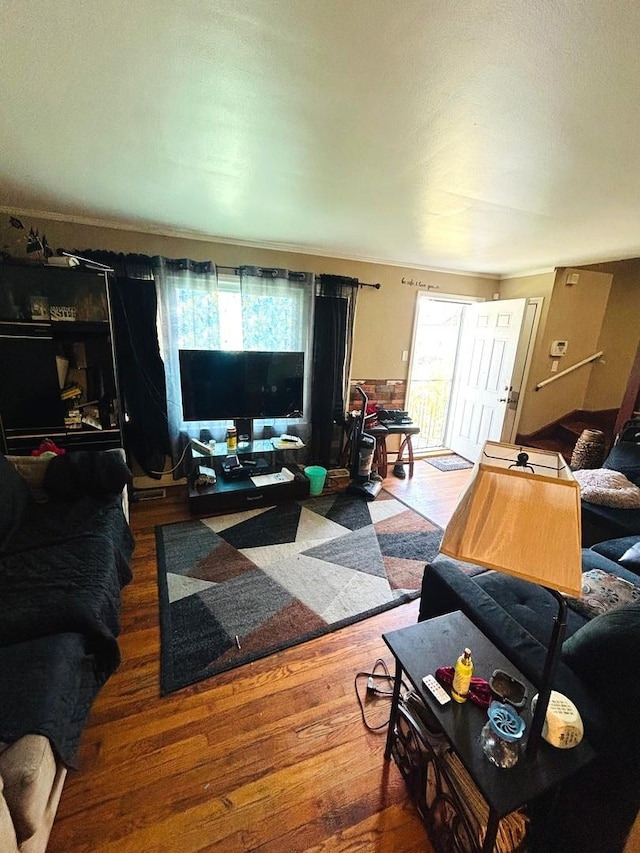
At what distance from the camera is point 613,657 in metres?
0.97

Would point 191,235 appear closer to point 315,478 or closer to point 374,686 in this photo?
point 315,478

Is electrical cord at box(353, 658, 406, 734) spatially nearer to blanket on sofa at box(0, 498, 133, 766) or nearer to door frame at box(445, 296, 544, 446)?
blanket on sofa at box(0, 498, 133, 766)

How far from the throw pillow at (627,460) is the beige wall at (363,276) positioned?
7.32 feet

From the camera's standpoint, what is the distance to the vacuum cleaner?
354 centimetres

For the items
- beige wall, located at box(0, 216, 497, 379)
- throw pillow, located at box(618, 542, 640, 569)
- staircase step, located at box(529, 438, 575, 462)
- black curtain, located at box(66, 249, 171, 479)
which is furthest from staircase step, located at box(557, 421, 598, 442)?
black curtain, located at box(66, 249, 171, 479)

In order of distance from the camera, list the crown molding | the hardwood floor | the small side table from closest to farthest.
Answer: the small side table
the hardwood floor
the crown molding

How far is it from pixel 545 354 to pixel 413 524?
8.42 feet

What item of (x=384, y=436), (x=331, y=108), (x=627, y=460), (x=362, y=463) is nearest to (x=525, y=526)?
(x=331, y=108)

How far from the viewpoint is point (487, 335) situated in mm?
4285

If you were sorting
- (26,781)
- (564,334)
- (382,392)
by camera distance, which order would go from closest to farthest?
(26,781) < (564,334) < (382,392)

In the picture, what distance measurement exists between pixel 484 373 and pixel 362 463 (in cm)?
205

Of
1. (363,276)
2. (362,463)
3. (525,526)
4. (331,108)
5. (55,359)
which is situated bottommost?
(362,463)

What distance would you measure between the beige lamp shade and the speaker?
282 cm

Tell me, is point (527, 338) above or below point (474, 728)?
above
